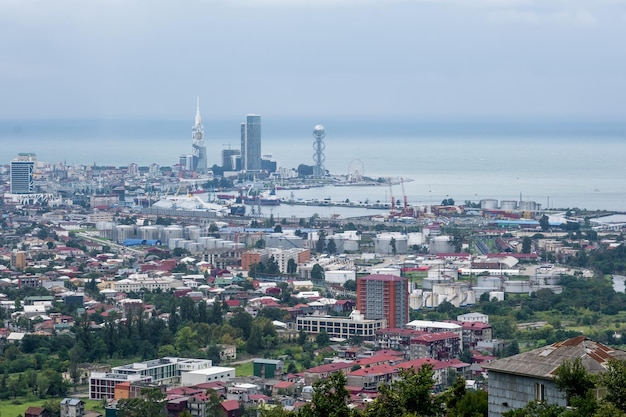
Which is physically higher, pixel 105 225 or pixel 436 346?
pixel 105 225

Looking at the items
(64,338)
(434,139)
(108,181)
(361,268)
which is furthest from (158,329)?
(434,139)

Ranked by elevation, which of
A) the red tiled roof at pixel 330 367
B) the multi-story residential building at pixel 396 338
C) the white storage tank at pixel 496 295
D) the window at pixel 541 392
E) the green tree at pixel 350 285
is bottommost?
the red tiled roof at pixel 330 367

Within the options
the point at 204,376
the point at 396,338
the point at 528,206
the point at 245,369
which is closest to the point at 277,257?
the point at 396,338

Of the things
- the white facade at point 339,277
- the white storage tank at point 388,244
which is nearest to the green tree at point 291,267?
the white facade at point 339,277

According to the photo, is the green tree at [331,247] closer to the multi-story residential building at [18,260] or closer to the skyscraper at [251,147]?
the multi-story residential building at [18,260]

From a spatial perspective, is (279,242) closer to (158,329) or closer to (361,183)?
(158,329)

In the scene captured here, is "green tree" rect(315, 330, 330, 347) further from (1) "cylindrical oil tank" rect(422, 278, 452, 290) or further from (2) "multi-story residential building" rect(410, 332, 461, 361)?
(1) "cylindrical oil tank" rect(422, 278, 452, 290)

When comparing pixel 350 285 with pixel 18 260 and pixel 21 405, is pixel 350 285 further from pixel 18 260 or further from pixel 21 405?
pixel 21 405
